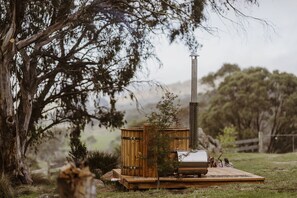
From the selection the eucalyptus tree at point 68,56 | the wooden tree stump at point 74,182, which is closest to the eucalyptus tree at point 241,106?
the eucalyptus tree at point 68,56

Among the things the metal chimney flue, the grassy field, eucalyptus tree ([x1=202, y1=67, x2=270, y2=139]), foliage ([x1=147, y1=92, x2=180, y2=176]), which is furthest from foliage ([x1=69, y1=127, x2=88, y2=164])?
eucalyptus tree ([x1=202, y1=67, x2=270, y2=139])

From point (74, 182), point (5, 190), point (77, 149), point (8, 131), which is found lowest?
point (5, 190)

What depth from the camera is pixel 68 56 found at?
53.7ft

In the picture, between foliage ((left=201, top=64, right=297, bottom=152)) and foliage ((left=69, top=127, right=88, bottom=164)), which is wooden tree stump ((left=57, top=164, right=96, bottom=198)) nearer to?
foliage ((left=69, top=127, right=88, bottom=164))

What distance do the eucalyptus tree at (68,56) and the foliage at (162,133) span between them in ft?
12.3

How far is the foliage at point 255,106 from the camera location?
31938mm

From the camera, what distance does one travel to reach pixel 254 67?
1357 inches

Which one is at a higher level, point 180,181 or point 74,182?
point 74,182

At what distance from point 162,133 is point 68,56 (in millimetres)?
6547

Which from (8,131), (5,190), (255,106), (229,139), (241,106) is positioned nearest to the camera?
(5,190)

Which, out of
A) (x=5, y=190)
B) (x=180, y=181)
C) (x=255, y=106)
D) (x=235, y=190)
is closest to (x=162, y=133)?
(x=180, y=181)

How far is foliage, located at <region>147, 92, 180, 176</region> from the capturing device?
10664 mm

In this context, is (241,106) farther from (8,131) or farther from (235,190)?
(235,190)

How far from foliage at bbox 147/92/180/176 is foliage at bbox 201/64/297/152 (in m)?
21.3
